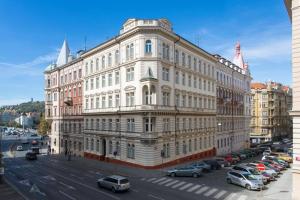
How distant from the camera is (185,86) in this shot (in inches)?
2082

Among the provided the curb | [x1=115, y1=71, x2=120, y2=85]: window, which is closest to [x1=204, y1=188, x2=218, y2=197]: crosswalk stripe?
the curb

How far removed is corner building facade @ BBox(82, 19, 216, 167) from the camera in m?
44.2

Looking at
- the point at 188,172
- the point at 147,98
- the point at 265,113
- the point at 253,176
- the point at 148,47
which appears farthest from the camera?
the point at 265,113

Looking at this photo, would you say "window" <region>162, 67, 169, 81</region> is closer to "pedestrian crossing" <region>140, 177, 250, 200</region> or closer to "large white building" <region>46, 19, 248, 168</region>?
"large white building" <region>46, 19, 248, 168</region>

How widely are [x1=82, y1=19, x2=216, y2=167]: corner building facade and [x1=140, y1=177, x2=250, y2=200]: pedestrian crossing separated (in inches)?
235

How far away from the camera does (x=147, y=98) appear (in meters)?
44.3

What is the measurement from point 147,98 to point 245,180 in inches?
714

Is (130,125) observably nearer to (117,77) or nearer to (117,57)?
(117,77)

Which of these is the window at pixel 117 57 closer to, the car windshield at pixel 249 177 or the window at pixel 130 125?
the window at pixel 130 125

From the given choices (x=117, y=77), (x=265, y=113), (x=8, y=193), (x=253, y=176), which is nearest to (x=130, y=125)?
(x=117, y=77)

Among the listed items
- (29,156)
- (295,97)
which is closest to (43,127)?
(29,156)

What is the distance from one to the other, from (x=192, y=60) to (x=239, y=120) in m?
33.1

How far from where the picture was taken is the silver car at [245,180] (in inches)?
1308

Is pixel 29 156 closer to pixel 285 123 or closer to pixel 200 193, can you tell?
pixel 200 193
